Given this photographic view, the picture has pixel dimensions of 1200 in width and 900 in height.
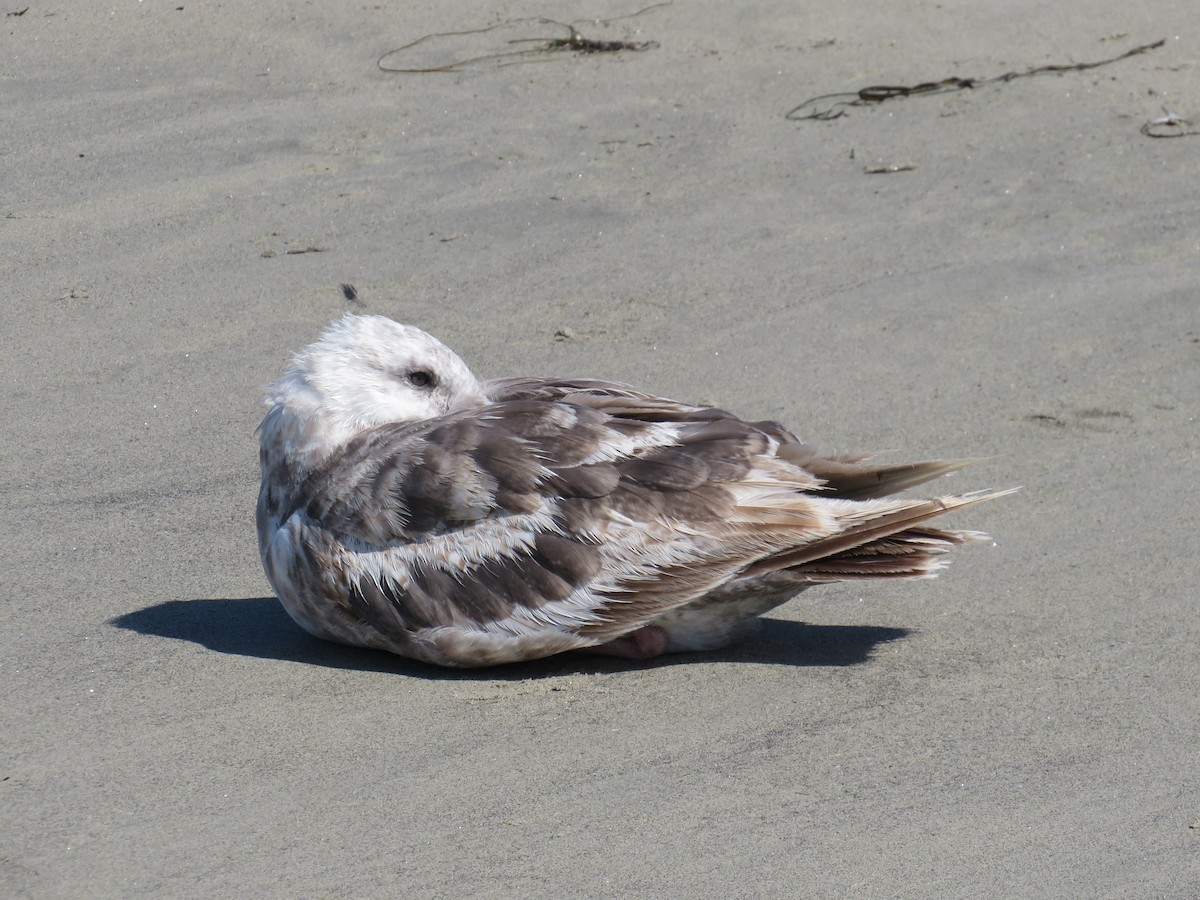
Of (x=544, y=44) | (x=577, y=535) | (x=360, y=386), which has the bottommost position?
(x=577, y=535)

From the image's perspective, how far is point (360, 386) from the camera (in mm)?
4863

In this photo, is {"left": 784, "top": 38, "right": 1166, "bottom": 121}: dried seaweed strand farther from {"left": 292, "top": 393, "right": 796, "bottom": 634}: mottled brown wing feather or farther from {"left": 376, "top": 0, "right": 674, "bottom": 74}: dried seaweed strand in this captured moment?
{"left": 292, "top": 393, "right": 796, "bottom": 634}: mottled brown wing feather

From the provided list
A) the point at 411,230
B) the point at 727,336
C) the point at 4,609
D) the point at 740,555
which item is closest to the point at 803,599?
the point at 740,555

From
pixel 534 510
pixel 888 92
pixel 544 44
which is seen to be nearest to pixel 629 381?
pixel 534 510

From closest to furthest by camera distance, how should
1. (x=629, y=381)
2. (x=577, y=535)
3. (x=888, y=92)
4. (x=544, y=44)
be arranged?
(x=577, y=535) → (x=629, y=381) → (x=888, y=92) → (x=544, y=44)

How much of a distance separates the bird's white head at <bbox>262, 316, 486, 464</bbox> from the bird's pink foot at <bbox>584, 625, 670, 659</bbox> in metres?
0.85

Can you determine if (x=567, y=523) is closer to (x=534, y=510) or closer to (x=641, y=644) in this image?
(x=534, y=510)

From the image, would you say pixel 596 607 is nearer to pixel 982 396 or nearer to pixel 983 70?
pixel 982 396

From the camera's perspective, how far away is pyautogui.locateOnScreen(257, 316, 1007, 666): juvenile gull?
449 centimetres

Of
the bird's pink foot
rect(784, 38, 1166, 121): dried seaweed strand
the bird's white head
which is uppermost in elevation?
the bird's white head

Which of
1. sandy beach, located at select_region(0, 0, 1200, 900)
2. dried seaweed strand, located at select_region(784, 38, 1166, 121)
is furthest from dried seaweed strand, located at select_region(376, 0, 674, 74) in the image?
dried seaweed strand, located at select_region(784, 38, 1166, 121)

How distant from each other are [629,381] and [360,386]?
1863 millimetres

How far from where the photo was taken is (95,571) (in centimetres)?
504

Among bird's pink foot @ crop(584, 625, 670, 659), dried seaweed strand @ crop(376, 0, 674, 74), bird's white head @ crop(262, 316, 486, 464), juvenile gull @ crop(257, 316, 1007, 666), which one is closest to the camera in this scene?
juvenile gull @ crop(257, 316, 1007, 666)
